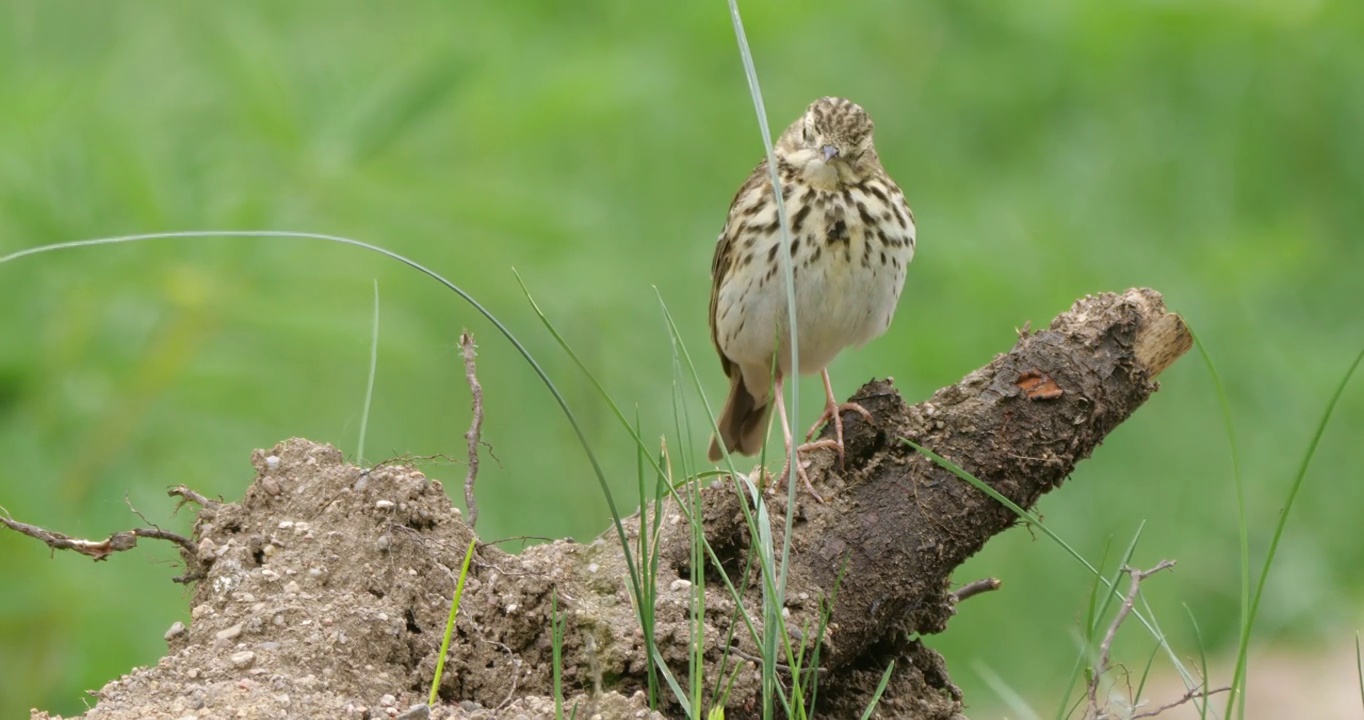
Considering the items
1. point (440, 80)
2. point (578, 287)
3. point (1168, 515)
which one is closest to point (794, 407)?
point (440, 80)

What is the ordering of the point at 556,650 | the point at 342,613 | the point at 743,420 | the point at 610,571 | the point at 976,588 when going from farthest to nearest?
the point at 743,420 < the point at 976,588 < the point at 610,571 < the point at 342,613 < the point at 556,650

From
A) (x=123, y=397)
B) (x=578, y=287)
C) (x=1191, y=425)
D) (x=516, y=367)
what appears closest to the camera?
(x=123, y=397)

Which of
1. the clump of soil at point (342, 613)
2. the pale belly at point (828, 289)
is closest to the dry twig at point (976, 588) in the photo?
the clump of soil at point (342, 613)

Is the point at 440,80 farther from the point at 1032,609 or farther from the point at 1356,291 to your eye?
the point at 1356,291

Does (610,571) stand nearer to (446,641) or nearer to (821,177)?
(446,641)

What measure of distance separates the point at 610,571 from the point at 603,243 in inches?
146

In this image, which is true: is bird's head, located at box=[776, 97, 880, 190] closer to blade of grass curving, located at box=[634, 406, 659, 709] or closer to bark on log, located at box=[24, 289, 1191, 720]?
bark on log, located at box=[24, 289, 1191, 720]

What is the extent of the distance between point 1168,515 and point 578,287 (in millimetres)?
2729

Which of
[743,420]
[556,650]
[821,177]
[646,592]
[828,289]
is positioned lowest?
[556,650]

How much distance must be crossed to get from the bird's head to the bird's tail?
39.4 inches

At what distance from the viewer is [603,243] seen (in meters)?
6.82

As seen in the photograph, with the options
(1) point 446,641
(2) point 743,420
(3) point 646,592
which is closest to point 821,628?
(3) point 646,592

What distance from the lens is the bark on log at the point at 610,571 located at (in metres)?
2.86

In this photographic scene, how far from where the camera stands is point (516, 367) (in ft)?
22.7
